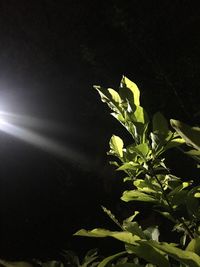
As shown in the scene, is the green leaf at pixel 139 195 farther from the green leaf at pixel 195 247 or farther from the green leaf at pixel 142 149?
the green leaf at pixel 195 247

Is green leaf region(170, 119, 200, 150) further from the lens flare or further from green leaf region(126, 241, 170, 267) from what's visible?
the lens flare

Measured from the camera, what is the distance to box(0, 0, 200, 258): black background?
10.9 ft

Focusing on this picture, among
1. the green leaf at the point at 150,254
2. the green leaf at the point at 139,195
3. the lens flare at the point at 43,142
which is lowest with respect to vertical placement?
the green leaf at the point at 150,254

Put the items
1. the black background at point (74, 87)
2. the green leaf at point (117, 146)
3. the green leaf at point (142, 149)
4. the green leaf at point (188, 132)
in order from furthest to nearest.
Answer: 1. the black background at point (74, 87)
2. the green leaf at point (117, 146)
3. the green leaf at point (142, 149)
4. the green leaf at point (188, 132)

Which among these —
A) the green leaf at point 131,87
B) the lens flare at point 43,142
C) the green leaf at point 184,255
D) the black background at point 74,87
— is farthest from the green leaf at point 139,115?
the lens flare at point 43,142

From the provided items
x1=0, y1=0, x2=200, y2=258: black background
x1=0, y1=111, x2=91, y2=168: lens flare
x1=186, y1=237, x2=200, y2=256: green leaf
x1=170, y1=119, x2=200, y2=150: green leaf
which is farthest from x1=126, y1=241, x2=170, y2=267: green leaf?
x1=0, y1=111, x2=91, y2=168: lens flare

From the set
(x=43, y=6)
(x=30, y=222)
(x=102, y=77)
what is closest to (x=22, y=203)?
(x=30, y=222)

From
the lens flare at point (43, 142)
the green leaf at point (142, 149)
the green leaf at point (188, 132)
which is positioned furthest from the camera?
the lens flare at point (43, 142)

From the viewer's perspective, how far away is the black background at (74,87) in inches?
130

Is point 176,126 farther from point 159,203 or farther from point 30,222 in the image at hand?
point 30,222

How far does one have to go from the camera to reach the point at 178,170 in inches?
124

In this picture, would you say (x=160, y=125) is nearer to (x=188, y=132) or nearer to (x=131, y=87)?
(x=131, y=87)

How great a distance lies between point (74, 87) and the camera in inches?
152

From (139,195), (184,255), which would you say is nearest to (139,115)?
(139,195)
